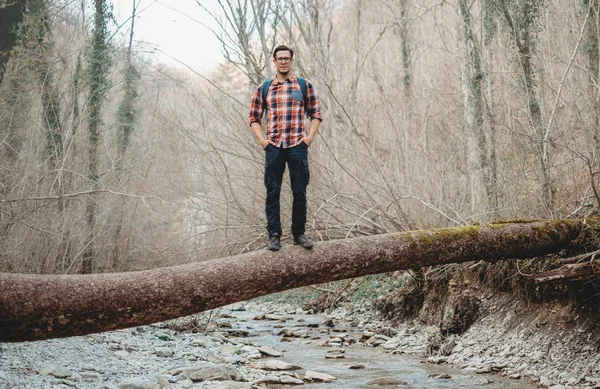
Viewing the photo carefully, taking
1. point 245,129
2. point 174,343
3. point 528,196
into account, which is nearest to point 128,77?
point 245,129

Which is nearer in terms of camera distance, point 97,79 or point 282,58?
point 282,58

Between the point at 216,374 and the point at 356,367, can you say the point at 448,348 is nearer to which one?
the point at 356,367

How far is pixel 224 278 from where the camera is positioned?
4633 mm

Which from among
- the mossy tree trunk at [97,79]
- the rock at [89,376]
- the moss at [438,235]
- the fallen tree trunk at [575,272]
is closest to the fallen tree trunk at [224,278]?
the moss at [438,235]

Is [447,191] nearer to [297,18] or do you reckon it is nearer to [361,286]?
[361,286]

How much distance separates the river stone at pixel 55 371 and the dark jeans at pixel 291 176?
3035 millimetres

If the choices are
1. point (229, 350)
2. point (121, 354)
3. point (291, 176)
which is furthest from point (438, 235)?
point (121, 354)

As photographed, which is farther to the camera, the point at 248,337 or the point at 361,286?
the point at 361,286

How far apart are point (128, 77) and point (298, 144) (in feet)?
42.9

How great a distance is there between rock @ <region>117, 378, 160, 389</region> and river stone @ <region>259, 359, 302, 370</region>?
1.81 m

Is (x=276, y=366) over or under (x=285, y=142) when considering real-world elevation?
under

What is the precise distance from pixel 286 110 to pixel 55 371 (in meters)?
3.84

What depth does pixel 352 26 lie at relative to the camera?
78.6ft

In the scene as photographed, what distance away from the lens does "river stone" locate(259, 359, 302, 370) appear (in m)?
7.63
